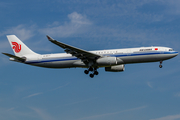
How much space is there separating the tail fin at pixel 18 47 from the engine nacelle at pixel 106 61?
13316 mm

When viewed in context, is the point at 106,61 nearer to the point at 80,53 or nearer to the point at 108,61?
the point at 108,61

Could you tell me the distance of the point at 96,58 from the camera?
39125mm

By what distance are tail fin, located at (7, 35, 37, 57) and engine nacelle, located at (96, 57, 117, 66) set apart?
1332 cm

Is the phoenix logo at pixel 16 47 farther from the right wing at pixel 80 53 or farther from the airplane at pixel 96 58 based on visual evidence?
the right wing at pixel 80 53

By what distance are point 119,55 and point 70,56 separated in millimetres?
7987

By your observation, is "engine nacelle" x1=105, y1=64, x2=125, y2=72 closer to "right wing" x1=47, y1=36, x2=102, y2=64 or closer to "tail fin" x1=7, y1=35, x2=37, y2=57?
"right wing" x1=47, y1=36, x2=102, y2=64

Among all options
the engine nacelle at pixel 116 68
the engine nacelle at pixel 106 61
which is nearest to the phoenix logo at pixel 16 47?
the engine nacelle at pixel 106 61

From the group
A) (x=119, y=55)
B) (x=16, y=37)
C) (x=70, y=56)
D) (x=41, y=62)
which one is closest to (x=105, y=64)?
(x=119, y=55)

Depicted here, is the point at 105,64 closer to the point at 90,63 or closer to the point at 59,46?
the point at 90,63

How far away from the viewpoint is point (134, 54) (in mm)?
38312

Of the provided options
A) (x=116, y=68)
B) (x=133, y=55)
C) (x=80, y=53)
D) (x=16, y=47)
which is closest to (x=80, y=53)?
(x=80, y=53)

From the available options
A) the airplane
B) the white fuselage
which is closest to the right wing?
the airplane

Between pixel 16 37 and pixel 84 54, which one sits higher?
pixel 16 37

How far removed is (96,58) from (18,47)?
608 inches
